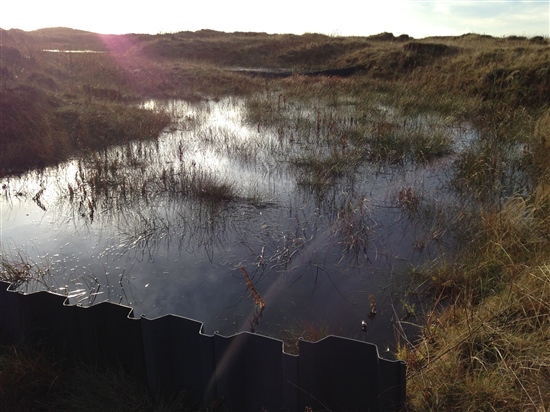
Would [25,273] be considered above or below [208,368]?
below

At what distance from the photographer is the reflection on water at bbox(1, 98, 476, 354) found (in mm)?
3486

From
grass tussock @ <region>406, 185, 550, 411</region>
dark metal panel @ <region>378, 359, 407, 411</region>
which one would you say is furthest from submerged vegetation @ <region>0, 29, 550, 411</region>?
dark metal panel @ <region>378, 359, 407, 411</region>

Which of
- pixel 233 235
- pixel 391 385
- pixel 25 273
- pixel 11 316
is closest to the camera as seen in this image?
pixel 391 385

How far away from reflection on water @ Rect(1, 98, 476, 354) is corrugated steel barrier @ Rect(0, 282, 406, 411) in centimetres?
67

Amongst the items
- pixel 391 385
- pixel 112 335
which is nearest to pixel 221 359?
pixel 112 335

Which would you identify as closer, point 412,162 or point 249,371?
point 249,371

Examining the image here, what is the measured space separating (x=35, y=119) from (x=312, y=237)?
607 centimetres

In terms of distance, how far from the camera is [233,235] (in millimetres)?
4543

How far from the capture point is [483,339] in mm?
2680

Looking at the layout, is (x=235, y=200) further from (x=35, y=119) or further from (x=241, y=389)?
(x=35, y=119)

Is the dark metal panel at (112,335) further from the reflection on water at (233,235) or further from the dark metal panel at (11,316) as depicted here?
the reflection on water at (233,235)

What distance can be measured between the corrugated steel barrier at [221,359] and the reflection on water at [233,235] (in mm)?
665

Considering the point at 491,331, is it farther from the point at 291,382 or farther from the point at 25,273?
the point at 25,273

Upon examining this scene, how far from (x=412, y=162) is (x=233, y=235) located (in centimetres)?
348
